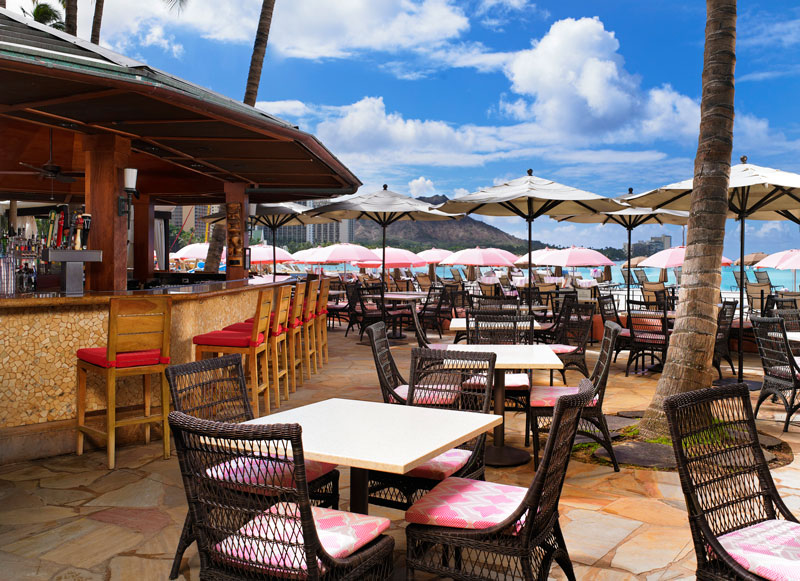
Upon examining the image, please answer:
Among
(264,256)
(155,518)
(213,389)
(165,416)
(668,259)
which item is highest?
(668,259)

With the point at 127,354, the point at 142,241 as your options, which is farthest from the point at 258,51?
the point at 127,354

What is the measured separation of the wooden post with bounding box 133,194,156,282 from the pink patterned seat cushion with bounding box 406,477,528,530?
10.9 m

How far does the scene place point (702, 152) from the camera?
16.5 feet

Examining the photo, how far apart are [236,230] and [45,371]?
5.70 m

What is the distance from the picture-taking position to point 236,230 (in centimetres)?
1038

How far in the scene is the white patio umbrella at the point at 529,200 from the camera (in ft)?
27.6

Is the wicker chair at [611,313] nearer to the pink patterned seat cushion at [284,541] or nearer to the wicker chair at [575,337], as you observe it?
the wicker chair at [575,337]

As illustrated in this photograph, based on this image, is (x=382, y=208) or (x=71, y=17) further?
(x=71, y=17)

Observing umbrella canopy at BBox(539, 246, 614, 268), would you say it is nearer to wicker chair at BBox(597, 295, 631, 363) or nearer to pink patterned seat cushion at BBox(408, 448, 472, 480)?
wicker chair at BBox(597, 295, 631, 363)

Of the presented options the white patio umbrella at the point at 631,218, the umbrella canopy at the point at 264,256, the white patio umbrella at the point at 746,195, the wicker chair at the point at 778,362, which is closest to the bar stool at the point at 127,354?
the wicker chair at the point at 778,362

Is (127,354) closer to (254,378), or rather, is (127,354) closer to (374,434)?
(254,378)

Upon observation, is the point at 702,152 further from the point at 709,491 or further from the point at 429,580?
the point at 429,580

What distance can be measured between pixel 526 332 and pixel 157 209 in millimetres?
13008

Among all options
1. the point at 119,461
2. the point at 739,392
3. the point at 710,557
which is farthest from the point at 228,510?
the point at 119,461
